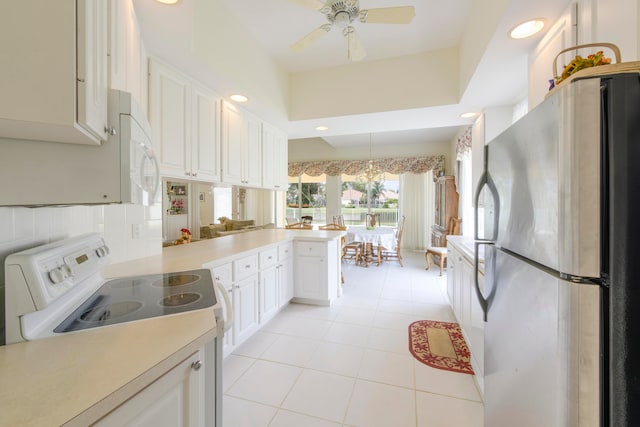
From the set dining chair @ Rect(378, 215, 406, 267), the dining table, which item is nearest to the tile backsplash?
the dining table

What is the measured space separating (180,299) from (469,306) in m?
2.12

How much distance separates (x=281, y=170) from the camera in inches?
158

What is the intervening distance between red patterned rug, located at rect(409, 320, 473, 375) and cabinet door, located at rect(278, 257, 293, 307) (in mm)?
1428

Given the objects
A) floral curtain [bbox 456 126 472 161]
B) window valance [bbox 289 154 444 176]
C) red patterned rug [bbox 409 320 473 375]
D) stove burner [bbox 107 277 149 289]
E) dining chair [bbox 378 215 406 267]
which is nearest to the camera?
Result: stove burner [bbox 107 277 149 289]

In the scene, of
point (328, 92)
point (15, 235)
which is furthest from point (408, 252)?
point (15, 235)

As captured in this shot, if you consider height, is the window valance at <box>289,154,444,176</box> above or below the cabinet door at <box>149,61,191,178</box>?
above

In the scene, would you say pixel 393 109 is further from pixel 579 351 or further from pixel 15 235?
pixel 15 235

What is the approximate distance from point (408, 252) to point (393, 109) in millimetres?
4790

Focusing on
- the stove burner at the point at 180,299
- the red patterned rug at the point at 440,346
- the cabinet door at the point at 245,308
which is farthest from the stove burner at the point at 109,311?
the red patterned rug at the point at 440,346

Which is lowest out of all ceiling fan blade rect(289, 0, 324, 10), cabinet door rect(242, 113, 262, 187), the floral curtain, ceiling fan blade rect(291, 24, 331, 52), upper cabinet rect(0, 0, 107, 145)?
upper cabinet rect(0, 0, 107, 145)

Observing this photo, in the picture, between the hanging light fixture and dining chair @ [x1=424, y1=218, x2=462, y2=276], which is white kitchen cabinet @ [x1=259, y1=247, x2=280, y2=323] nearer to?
dining chair @ [x1=424, y1=218, x2=462, y2=276]

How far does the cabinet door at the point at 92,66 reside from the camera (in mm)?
759

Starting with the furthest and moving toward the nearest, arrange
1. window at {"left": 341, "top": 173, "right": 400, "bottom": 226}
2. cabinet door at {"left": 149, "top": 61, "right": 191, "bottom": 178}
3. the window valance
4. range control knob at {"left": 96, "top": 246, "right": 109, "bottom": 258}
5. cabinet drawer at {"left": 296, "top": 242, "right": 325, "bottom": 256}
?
window at {"left": 341, "top": 173, "right": 400, "bottom": 226}
the window valance
cabinet drawer at {"left": 296, "top": 242, "right": 325, "bottom": 256}
cabinet door at {"left": 149, "top": 61, "right": 191, "bottom": 178}
range control knob at {"left": 96, "top": 246, "right": 109, "bottom": 258}

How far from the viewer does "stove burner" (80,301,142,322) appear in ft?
3.27
